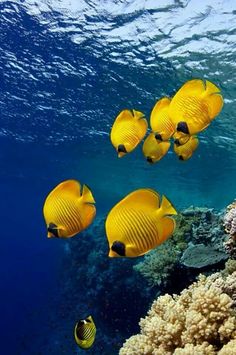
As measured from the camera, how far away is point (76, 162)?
41938 mm

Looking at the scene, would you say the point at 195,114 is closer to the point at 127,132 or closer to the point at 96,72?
the point at 127,132

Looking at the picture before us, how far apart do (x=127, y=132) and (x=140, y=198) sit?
1.87 m

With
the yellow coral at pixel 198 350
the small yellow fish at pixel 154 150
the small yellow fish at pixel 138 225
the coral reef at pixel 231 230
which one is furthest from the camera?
the coral reef at pixel 231 230

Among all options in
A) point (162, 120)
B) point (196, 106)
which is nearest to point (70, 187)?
point (196, 106)

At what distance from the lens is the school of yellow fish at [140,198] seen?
8.42ft

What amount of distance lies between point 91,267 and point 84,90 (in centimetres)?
1083

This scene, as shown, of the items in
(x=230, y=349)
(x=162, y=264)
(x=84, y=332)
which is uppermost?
(x=230, y=349)

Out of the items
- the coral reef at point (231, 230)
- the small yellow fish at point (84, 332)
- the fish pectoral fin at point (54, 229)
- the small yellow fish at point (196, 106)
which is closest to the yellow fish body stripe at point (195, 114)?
the small yellow fish at point (196, 106)

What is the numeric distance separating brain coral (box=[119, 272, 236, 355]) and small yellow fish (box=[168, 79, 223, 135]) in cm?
191

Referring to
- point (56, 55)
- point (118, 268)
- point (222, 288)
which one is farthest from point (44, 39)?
point (222, 288)

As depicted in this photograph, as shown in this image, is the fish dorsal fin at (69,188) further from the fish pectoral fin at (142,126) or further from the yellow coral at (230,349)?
the yellow coral at (230,349)

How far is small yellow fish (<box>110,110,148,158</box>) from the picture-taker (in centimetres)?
428

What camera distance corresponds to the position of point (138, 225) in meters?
2.57

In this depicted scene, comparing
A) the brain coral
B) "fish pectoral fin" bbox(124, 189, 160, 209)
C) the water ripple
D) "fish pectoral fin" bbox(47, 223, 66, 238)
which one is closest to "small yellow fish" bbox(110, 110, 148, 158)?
"fish pectoral fin" bbox(47, 223, 66, 238)
